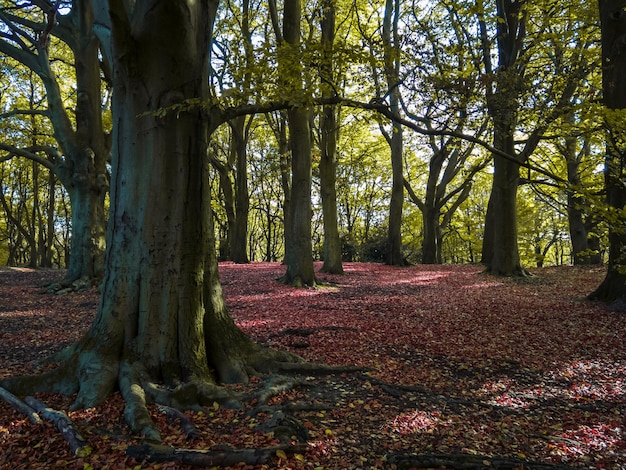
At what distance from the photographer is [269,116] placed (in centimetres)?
2331

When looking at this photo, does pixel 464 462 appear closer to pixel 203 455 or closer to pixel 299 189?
pixel 203 455

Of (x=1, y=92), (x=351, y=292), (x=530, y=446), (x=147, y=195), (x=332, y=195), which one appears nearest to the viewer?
(x=530, y=446)

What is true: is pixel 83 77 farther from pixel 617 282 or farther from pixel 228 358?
pixel 617 282

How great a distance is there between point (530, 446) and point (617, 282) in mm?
7025

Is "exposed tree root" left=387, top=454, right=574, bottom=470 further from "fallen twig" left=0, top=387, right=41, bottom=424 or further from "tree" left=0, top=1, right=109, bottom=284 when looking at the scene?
"tree" left=0, top=1, right=109, bottom=284

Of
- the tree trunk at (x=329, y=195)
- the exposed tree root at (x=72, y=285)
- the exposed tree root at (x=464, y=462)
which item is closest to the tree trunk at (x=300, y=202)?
the tree trunk at (x=329, y=195)

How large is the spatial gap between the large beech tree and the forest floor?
1.46 feet

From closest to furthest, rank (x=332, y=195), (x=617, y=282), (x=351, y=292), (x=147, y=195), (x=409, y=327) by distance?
(x=147, y=195), (x=409, y=327), (x=617, y=282), (x=351, y=292), (x=332, y=195)

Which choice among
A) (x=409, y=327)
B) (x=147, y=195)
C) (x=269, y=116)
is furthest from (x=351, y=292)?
(x=269, y=116)

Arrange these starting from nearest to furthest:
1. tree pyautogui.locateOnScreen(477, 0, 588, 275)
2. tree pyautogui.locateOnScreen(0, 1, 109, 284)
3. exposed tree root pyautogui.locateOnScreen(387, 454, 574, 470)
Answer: exposed tree root pyautogui.locateOnScreen(387, 454, 574, 470), tree pyautogui.locateOnScreen(477, 0, 588, 275), tree pyautogui.locateOnScreen(0, 1, 109, 284)

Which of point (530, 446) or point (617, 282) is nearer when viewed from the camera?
point (530, 446)

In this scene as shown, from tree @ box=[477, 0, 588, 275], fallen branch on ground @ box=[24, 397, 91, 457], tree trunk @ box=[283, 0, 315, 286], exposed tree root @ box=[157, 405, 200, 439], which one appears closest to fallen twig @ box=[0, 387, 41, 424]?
fallen branch on ground @ box=[24, 397, 91, 457]

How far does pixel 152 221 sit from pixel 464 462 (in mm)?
3498

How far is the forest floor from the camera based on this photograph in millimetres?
3285
